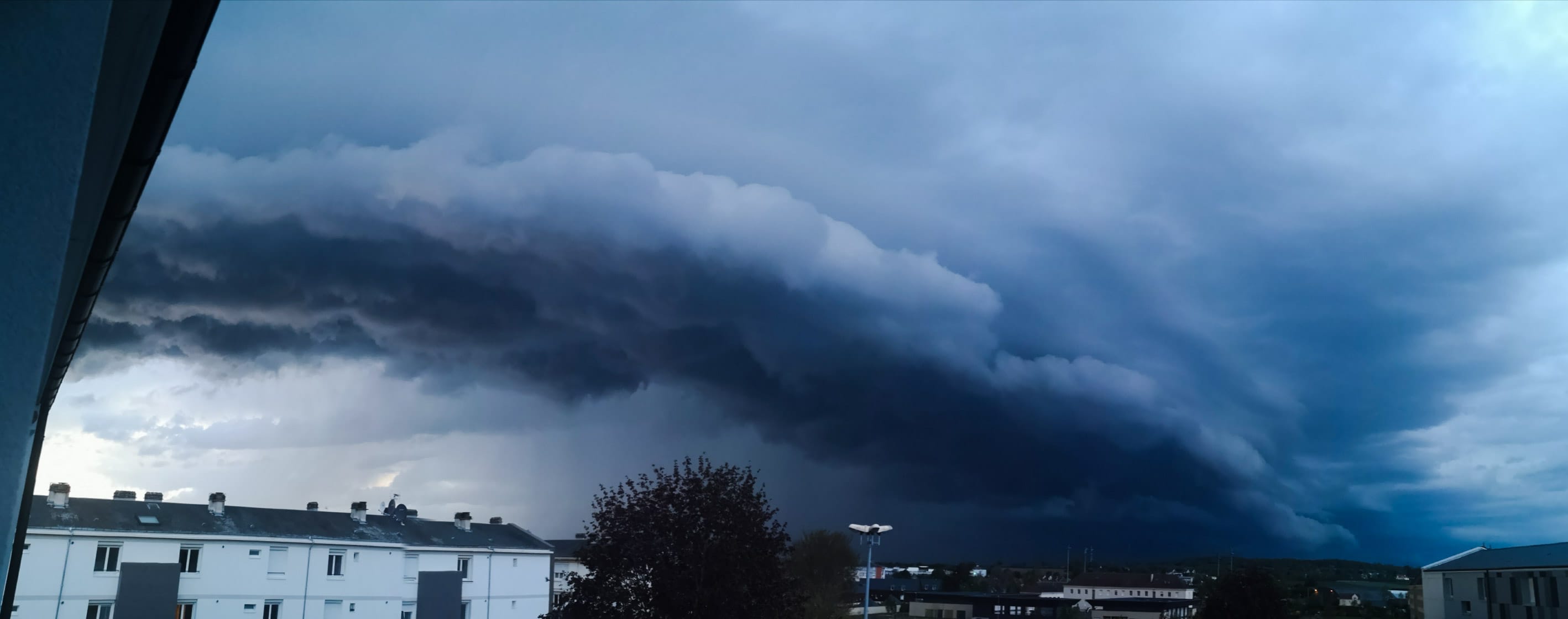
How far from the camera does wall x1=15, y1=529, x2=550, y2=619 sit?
4541 cm

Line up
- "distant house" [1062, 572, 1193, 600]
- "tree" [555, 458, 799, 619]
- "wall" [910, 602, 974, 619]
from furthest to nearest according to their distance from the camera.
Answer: "distant house" [1062, 572, 1193, 600], "wall" [910, 602, 974, 619], "tree" [555, 458, 799, 619]

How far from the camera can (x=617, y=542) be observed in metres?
26.1

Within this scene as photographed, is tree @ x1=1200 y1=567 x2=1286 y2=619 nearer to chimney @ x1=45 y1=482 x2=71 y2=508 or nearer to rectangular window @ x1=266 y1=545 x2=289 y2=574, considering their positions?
rectangular window @ x1=266 y1=545 x2=289 y2=574

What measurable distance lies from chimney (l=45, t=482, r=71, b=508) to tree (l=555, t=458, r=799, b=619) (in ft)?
122

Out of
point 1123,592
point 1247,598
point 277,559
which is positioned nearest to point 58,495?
point 277,559

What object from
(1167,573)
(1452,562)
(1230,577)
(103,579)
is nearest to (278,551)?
(103,579)

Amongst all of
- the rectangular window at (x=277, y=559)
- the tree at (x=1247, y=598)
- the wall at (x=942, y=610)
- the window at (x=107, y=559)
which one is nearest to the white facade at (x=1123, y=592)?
the wall at (x=942, y=610)

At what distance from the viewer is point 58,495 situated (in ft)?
158

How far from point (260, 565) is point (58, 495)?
10.2 meters

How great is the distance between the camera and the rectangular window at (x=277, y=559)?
52.9 meters

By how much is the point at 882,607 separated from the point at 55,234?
11668cm

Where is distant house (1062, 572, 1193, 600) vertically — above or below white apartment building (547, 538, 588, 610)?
below

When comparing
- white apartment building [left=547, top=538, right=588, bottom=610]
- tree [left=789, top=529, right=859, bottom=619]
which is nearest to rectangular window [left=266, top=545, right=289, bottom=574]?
white apartment building [left=547, top=538, right=588, bottom=610]

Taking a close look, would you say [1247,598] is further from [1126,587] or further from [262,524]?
[1126,587]
